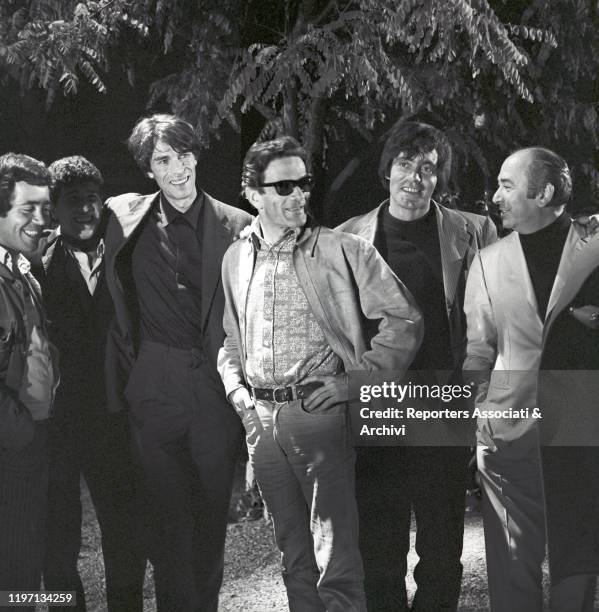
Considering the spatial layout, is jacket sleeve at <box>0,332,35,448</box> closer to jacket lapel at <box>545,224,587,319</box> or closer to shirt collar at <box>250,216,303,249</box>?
shirt collar at <box>250,216,303,249</box>

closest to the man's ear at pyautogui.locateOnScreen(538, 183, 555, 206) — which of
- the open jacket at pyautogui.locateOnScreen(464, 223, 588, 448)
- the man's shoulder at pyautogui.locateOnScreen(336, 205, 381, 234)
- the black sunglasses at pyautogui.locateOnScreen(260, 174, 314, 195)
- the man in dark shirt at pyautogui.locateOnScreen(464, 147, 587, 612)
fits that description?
the man in dark shirt at pyautogui.locateOnScreen(464, 147, 587, 612)

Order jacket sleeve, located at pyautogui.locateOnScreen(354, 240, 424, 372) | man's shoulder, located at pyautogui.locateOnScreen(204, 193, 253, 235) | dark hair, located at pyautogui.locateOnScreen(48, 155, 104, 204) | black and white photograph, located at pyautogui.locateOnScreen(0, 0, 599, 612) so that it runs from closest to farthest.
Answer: jacket sleeve, located at pyautogui.locateOnScreen(354, 240, 424, 372), black and white photograph, located at pyautogui.locateOnScreen(0, 0, 599, 612), man's shoulder, located at pyautogui.locateOnScreen(204, 193, 253, 235), dark hair, located at pyautogui.locateOnScreen(48, 155, 104, 204)

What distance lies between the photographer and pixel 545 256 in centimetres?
399

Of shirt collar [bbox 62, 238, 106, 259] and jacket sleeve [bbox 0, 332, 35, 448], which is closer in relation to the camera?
jacket sleeve [bbox 0, 332, 35, 448]

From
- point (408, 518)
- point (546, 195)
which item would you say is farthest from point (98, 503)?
point (546, 195)

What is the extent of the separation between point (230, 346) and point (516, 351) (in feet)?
3.65

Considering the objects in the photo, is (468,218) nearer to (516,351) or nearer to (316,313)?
(516,351)

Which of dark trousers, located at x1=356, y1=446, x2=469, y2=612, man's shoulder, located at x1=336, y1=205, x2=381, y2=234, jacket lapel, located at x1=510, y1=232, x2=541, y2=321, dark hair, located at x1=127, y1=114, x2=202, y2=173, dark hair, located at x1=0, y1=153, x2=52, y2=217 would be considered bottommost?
dark trousers, located at x1=356, y1=446, x2=469, y2=612

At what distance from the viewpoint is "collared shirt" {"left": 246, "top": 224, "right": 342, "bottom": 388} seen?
3.77 meters

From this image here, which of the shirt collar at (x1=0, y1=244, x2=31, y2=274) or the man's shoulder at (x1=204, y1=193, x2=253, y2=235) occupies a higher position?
the man's shoulder at (x1=204, y1=193, x2=253, y2=235)

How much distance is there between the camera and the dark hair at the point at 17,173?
4.27m

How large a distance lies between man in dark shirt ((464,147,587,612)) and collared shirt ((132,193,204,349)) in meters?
1.11

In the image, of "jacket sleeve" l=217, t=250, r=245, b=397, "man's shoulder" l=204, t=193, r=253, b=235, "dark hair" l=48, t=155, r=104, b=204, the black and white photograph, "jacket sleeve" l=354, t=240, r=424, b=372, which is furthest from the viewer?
"dark hair" l=48, t=155, r=104, b=204

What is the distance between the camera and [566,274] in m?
3.96
